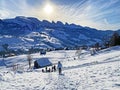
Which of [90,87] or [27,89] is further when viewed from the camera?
[27,89]

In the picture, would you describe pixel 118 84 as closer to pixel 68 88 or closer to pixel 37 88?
pixel 68 88

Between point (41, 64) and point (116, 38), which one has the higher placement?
point (116, 38)

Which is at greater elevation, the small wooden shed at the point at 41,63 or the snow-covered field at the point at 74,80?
the small wooden shed at the point at 41,63

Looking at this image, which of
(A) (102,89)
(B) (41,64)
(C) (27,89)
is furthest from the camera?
(B) (41,64)

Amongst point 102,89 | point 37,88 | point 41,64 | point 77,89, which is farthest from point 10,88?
point 41,64

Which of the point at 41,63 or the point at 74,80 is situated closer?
the point at 74,80

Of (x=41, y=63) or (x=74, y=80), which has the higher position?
(x=41, y=63)

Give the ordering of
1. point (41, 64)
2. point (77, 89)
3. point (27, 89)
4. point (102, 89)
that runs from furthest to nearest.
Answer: point (41, 64) → point (27, 89) → point (77, 89) → point (102, 89)

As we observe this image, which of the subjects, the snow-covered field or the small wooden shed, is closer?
the snow-covered field

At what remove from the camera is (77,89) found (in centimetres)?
2238

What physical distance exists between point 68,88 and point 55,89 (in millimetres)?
1258

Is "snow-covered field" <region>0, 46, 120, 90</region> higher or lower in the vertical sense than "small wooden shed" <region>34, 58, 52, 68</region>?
lower

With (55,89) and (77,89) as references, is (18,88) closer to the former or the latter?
(55,89)

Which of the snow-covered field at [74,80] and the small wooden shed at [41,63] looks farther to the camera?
the small wooden shed at [41,63]
